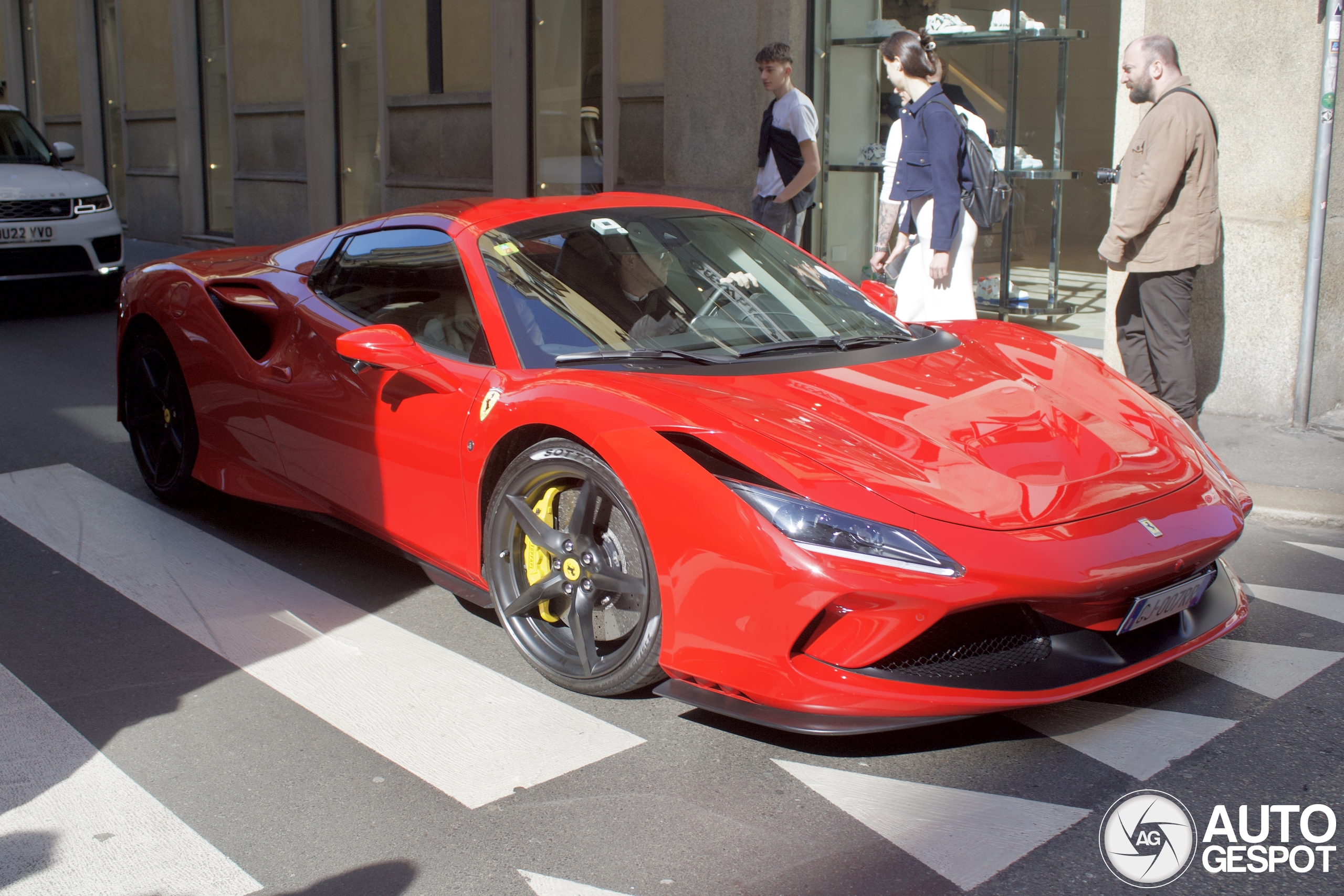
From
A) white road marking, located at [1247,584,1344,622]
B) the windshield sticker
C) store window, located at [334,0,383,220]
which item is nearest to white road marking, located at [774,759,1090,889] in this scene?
white road marking, located at [1247,584,1344,622]

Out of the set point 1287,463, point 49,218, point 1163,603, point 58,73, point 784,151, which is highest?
point 58,73

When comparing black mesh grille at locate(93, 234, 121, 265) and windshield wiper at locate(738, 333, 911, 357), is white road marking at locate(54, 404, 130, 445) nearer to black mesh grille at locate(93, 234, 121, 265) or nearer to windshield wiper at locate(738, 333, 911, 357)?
windshield wiper at locate(738, 333, 911, 357)

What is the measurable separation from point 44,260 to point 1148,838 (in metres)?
11.2

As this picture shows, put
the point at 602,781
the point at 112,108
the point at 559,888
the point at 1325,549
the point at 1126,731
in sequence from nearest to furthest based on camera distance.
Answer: the point at 559,888 → the point at 602,781 → the point at 1126,731 → the point at 1325,549 → the point at 112,108

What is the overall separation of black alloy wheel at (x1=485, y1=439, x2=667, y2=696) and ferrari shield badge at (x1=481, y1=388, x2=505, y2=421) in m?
0.19

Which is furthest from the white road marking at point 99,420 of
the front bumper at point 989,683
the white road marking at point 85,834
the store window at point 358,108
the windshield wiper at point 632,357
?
the store window at point 358,108

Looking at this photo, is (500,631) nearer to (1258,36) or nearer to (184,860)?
(184,860)

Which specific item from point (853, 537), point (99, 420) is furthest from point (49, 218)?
point (853, 537)

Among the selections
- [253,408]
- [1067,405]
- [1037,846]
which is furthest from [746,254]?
[1037,846]

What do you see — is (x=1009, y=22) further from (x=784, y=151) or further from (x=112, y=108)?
(x=112, y=108)

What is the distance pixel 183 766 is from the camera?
3062 millimetres

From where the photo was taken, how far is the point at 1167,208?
20.4 ft

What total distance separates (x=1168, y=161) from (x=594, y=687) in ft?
14.1

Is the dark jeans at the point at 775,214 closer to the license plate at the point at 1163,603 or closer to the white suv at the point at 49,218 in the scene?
the license plate at the point at 1163,603
